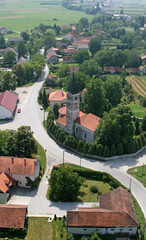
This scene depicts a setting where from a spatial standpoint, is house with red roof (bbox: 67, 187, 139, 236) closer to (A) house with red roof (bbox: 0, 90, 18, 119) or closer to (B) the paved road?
(B) the paved road

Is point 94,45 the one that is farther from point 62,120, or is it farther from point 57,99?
point 62,120

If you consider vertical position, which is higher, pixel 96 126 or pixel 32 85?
pixel 96 126

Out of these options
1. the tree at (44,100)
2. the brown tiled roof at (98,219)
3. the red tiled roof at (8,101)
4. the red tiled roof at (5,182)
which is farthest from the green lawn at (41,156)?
the tree at (44,100)

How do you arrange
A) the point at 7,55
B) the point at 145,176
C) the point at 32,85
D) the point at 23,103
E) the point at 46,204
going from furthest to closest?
the point at 7,55 < the point at 32,85 < the point at 23,103 < the point at 145,176 < the point at 46,204

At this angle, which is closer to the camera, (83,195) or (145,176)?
(83,195)

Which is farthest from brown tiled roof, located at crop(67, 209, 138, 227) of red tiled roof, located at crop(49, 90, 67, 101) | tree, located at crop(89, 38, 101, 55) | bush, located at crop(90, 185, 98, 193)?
tree, located at crop(89, 38, 101, 55)

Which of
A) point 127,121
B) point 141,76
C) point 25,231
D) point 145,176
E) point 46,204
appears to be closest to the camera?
point 25,231

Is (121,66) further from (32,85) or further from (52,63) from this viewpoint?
(32,85)

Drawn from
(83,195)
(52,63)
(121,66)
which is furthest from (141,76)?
(83,195)
